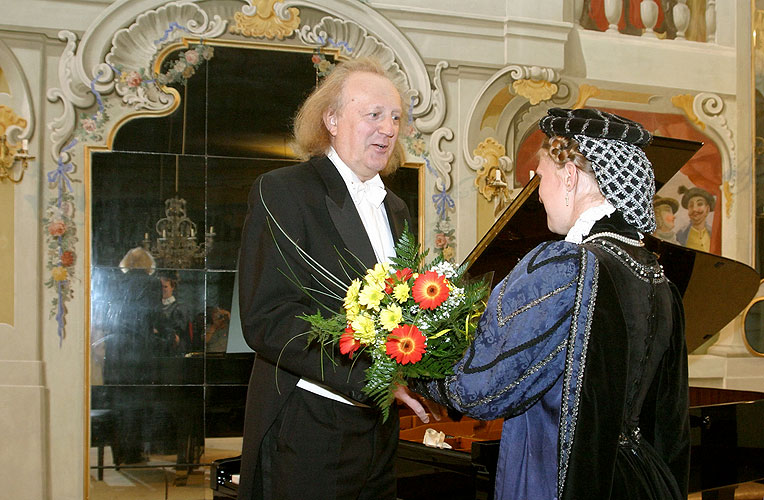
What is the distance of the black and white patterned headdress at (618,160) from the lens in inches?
71.7

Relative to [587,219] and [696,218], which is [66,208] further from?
[696,218]

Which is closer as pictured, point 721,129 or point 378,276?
point 378,276

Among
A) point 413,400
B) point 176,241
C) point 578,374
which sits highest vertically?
point 176,241

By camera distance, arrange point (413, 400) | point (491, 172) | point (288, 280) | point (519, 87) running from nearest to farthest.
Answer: point (413, 400) < point (288, 280) < point (491, 172) < point (519, 87)

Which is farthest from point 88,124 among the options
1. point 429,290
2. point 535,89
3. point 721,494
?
point 721,494

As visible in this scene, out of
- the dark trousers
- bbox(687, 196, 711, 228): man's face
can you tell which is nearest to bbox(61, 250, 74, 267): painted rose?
the dark trousers

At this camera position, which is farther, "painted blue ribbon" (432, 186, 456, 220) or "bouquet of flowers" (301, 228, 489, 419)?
"painted blue ribbon" (432, 186, 456, 220)

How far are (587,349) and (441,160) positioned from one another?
446 cm

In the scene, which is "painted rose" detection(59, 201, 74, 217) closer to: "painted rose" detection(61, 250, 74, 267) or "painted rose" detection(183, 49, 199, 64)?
"painted rose" detection(61, 250, 74, 267)

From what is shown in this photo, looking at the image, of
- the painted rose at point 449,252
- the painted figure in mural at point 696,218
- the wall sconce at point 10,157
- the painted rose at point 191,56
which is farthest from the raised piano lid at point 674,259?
the wall sconce at point 10,157

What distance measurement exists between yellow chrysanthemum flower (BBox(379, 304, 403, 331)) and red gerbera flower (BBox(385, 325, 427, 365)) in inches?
0.6

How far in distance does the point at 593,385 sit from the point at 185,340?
429 centimetres

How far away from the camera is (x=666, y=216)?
6750 millimetres

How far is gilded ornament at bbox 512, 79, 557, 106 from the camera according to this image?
6.31m
